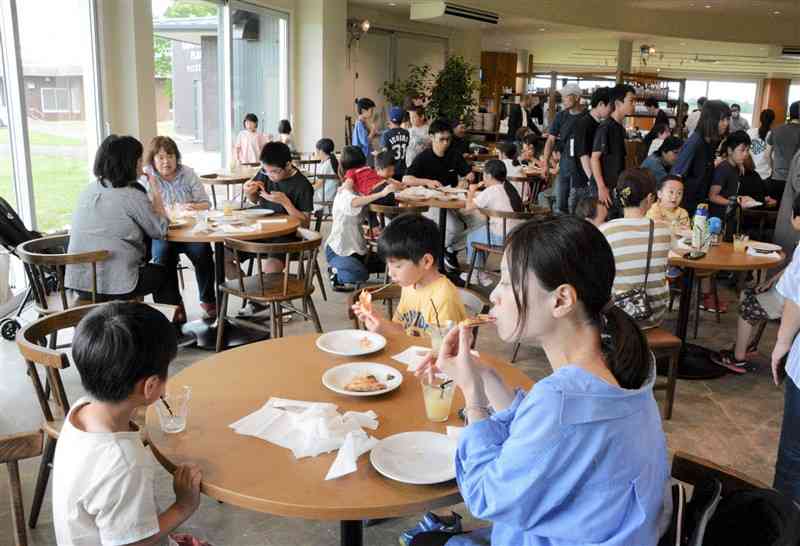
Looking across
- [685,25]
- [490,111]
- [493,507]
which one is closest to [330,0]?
[490,111]

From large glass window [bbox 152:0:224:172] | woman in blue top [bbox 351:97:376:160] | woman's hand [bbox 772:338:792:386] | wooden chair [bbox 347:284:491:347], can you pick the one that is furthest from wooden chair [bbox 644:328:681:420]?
woman in blue top [bbox 351:97:376:160]

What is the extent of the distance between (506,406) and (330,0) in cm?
899

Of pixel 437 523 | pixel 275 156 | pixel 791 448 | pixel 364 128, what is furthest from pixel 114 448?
pixel 364 128

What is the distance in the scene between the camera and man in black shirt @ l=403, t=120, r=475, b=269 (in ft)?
19.0

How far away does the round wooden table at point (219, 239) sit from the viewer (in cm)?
376

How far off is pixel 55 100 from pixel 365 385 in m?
5.19

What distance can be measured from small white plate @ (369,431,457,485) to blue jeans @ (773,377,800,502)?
113 cm

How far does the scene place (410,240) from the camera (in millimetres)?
2473

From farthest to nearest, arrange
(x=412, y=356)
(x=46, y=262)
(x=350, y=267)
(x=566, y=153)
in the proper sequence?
(x=566, y=153) < (x=350, y=267) < (x=46, y=262) < (x=412, y=356)

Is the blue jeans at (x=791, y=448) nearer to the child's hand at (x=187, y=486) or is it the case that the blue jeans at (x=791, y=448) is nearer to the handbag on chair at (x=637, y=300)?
the handbag on chair at (x=637, y=300)

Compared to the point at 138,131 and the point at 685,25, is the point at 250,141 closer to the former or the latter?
the point at 138,131

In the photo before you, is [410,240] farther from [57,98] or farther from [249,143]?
[249,143]

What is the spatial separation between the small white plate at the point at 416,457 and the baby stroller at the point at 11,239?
3.31 metres

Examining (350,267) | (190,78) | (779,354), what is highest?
(190,78)
